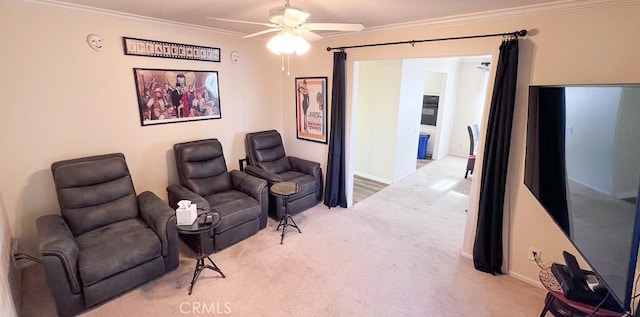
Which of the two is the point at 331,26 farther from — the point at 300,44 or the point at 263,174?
the point at 263,174

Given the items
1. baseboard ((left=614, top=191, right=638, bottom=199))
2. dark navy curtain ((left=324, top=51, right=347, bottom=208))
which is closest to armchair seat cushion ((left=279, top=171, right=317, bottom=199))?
dark navy curtain ((left=324, top=51, right=347, bottom=208))

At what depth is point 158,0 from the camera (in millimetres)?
2447

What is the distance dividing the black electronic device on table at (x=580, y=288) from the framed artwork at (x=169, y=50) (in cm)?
415

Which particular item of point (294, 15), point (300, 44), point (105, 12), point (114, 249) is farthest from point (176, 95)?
point (294, 15)

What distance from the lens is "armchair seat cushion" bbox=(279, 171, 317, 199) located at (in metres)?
3.98

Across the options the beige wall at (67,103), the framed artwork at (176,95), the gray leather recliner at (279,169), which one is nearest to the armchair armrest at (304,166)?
the gray leather recliner at (279,169)

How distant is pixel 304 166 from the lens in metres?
4.34

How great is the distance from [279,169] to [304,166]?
384 mm

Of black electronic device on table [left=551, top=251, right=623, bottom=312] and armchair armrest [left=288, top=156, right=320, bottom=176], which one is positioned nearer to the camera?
black electronic device on table [left=551, top=251, right=623, bottom=312]

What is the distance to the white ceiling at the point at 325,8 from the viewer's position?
2.36m

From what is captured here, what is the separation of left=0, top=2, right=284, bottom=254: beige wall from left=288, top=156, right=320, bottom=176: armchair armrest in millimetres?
1543

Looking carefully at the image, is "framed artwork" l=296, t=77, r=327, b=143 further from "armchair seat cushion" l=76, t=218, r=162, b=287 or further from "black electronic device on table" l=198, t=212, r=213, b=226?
"armchair seat cushion" l=76, t=218, r=162, b=287

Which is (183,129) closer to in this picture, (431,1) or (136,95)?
(136,95)

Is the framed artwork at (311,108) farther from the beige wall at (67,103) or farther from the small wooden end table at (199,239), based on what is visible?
the small wooden end table at (199,239)
